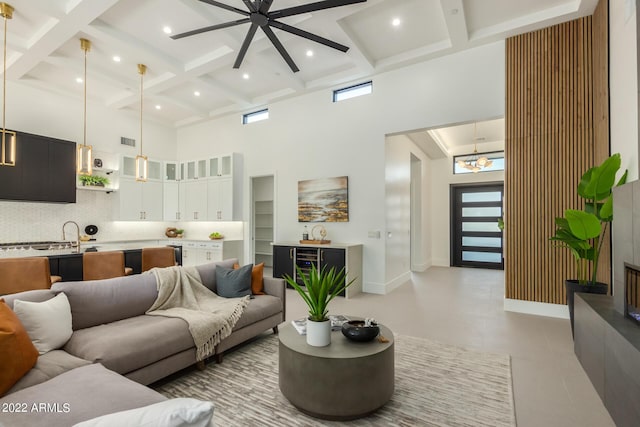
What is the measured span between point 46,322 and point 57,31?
14.7 feet

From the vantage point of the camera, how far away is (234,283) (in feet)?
11.8

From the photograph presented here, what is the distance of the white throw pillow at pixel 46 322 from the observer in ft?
6.87

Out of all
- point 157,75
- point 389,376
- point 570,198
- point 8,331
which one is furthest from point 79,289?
point 570,198

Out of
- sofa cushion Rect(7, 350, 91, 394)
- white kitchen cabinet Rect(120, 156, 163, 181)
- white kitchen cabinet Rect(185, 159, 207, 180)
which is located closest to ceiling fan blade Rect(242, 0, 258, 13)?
sofa cushion Rect(7, 350, 91, 394)

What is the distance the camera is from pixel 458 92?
5.10 metres

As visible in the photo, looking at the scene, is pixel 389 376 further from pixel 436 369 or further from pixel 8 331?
pixel 8 331

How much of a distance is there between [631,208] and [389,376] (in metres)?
2.27

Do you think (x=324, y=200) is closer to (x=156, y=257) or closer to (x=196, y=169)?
(x=156, y=257)

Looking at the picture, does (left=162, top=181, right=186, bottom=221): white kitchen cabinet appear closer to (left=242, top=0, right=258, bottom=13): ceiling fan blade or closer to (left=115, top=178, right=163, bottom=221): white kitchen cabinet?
(left=115, top=178, right=163, bottom=221): white kitchen cabinet

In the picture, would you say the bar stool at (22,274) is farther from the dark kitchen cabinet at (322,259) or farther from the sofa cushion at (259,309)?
the dark kitchen cabinet at (322,259)

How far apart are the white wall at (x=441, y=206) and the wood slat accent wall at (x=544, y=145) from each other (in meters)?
4.49

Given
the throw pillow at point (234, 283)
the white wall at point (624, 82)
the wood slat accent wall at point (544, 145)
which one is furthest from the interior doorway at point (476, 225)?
the throw pillow at point (234, 283)

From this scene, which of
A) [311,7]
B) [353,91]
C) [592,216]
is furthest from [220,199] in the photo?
[592,216]

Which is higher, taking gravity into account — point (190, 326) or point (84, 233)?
point (84, 233)
